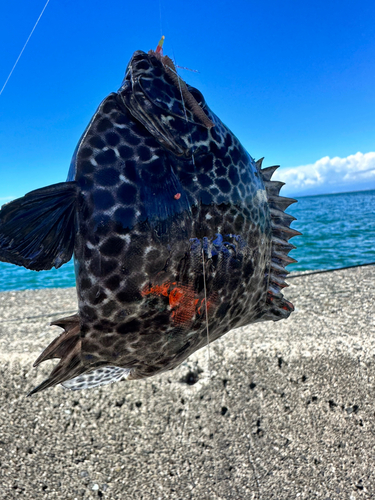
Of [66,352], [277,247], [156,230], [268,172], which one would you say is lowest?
[66,352]

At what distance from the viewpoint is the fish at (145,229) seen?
120 cm

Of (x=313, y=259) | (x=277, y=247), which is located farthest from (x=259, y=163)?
(x=313, y=259)

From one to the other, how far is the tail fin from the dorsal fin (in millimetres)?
796

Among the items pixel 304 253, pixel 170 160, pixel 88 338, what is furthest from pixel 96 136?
pixel 304 253

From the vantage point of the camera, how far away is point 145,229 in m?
1.22

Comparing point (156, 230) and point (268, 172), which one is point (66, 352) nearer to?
point (156, 230)

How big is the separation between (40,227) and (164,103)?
58cm

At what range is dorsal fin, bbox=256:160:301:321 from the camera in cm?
165

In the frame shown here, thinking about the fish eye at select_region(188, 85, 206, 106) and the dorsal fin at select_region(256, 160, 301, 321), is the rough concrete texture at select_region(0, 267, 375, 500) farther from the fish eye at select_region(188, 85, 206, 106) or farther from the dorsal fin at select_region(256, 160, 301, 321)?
the fish eye at select_region(188, 85, 206, 106)

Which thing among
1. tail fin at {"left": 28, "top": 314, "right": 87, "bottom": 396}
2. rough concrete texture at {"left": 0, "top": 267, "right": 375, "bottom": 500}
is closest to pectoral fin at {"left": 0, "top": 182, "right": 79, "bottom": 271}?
tail fin at {"left": 28, "top": 314, "right": 87, "bottom": 396}

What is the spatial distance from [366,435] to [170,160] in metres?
3.04

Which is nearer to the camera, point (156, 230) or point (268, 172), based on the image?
point (156, 230)

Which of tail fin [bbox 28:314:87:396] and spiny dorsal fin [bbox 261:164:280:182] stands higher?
spiny dorsal fin [bbox 261:164:280:182]

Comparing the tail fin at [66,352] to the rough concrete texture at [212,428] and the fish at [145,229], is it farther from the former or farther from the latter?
the rough concrete texture at [212,428]
